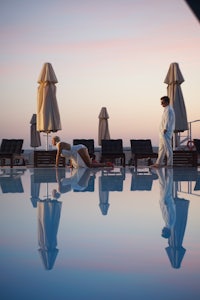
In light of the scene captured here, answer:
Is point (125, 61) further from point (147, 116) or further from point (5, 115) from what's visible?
point (5, 115)

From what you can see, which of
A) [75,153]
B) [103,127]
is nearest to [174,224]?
[75,153]

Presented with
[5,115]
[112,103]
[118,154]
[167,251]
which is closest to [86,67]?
[112,103]

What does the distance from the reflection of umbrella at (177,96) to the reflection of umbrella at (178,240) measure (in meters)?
7.39

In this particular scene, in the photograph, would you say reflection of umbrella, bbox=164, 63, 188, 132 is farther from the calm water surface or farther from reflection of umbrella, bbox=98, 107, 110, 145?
the calm water surface

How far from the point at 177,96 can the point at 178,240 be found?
8659 mm

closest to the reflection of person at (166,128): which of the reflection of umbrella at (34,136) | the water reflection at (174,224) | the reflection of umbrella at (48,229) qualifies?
the water reflection at (174,224)

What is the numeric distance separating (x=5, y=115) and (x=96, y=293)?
19.1m

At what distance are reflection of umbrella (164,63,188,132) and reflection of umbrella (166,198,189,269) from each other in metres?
7.39

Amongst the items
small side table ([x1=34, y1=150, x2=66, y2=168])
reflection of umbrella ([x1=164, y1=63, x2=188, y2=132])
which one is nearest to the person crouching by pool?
small side table ([x1=34, y1=150, x2=66, y2=168])

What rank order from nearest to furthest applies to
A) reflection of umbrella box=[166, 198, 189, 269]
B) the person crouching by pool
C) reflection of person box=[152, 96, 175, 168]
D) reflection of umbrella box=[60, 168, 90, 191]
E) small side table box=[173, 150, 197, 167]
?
reflection of umbrella box=[166, 198, 189, 269] → reflection of umbrella box=[60, 168, 90, 191] → reflection of person box=[152, 96, 175, 168] → the person crouching by pool → small side table box=[173, 150, 197, 167]

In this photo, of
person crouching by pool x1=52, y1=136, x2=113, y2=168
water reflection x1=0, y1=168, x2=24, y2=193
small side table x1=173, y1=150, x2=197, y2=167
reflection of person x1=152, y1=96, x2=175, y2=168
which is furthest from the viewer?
small side table x1=173, y1=150, x2=197, y2=167

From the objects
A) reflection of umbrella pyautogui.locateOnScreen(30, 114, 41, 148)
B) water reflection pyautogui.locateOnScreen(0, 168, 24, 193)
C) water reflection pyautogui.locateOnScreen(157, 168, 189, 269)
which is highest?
reflection of umbrella pyautogui.locateOnScreen(30, 114, 41, 148)

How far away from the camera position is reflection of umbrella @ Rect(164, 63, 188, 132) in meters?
9.72

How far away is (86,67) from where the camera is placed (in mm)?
16484
